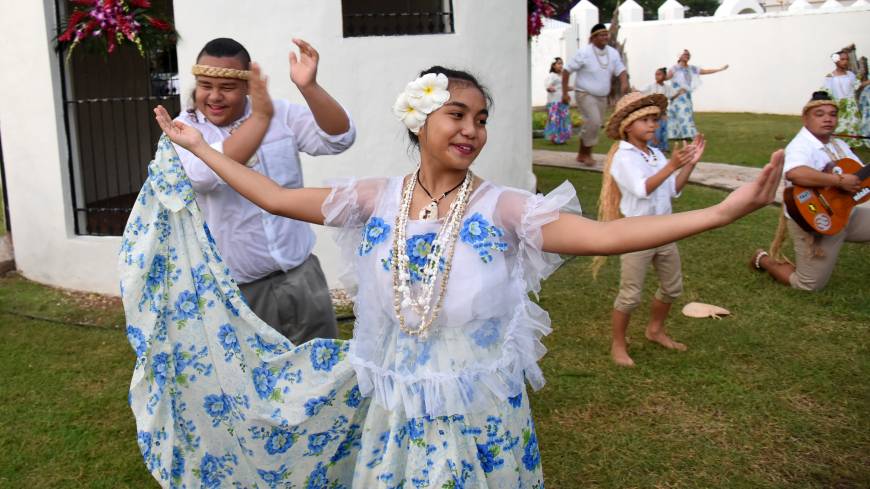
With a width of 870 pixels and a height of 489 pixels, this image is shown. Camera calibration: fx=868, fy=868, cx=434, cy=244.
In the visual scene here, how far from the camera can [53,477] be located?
13.8 ft

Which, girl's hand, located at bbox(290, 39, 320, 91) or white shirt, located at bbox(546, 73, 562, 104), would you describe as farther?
white shirt, located at bbox(546, 73, 562, 104)

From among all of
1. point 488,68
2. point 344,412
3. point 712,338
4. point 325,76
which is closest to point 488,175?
point 488,68

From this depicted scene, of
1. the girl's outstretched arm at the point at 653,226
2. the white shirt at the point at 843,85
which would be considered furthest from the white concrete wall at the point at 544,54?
the girl's outstretched arm at the point at 653,226

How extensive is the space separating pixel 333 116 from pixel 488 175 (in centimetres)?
405

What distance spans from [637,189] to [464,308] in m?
2.62

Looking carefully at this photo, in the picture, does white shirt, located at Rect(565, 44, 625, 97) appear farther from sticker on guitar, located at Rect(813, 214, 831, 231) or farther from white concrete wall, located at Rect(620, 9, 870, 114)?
white concrete wall, located at Rect(620, 9, 870, 114)

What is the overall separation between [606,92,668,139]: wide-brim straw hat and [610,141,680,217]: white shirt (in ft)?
0.45

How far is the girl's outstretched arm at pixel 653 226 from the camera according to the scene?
226 cm

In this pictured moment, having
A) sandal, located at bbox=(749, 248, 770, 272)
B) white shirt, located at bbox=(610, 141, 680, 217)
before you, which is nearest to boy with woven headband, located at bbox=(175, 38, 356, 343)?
white shirt, located at bbox=(610, 141, 680, 217)

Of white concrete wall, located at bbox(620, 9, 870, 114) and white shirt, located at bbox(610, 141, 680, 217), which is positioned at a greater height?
white concrete wall, located at bbox(620, 9, 870, 114)

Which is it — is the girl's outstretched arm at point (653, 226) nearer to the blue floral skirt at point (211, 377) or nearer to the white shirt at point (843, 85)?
the blue floral skirt at point (211, 377)

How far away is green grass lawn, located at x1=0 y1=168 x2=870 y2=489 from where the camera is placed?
13.6ft

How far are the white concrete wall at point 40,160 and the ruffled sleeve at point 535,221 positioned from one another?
5.07 metres

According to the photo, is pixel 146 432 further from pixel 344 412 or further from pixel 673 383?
pixel 673 383
